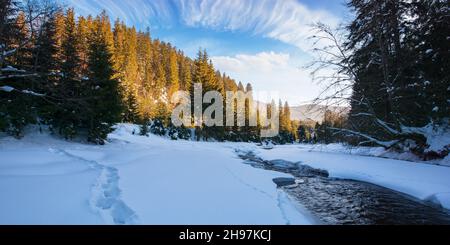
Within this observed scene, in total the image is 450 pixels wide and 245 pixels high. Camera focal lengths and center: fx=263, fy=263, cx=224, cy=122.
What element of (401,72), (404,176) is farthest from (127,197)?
(401,72)

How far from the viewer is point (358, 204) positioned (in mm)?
7184

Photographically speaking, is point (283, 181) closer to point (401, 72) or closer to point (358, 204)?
point (358, 204)

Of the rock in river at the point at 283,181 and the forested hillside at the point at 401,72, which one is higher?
the forested hillside at the point at 401,72

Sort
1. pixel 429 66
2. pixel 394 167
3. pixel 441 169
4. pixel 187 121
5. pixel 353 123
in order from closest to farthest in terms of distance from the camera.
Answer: pixel 441 169, pixel 394 167, pixel 429 66, pixel 353 123, pixel 187 121

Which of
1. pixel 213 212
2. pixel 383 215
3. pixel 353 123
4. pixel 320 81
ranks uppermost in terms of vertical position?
pixel 320 81

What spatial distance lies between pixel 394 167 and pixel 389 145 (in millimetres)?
3700

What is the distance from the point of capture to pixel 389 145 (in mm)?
14180

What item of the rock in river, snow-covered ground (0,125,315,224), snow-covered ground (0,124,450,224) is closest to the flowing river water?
the rock in river

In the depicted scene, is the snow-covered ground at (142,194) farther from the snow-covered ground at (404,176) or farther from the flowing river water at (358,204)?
the flowing river water at (358,204)

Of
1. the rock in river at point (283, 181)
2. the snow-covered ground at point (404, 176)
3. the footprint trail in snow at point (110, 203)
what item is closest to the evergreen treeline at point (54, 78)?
the footprint trail in snow at point (110, 203)

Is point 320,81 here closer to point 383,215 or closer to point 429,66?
point 429,66

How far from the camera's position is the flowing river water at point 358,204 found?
5.96m

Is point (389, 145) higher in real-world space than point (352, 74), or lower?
lower

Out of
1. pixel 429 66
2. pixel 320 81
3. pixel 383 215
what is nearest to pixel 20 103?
pixel 320 81
